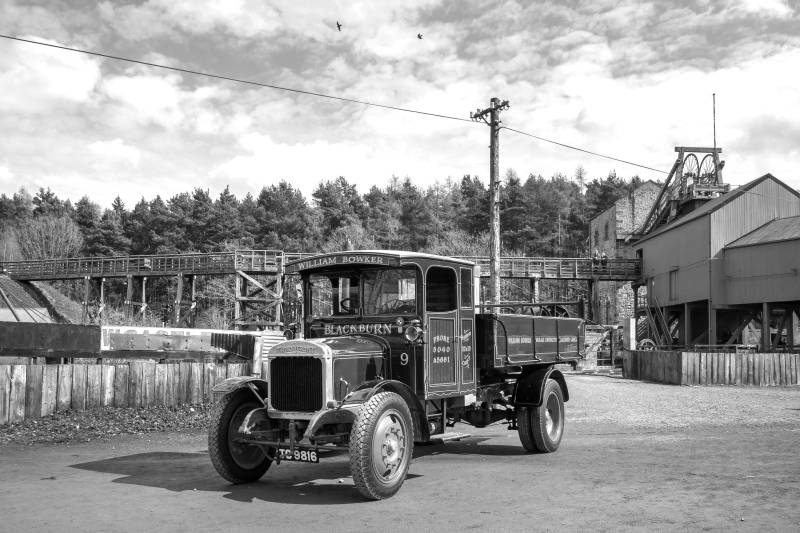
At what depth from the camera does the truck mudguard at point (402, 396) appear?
861 centimetres

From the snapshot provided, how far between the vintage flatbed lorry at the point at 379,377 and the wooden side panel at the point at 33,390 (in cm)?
585

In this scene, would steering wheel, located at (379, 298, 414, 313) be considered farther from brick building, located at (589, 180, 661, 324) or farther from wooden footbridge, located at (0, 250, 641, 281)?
brick building, located at (589, 180, 661, 324)

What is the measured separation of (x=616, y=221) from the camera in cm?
6825

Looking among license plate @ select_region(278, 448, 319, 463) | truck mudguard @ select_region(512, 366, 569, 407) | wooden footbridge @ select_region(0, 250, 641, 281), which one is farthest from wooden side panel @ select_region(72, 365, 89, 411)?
wooden footbridge @ select_region(0, 250, 641, 281)

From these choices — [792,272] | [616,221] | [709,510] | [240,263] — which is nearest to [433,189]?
[616,221]

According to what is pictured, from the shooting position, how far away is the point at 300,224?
85.1 meters

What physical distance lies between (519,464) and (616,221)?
60411 mm

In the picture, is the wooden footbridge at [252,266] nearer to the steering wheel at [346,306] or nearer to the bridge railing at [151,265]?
the bridge railing at [151,265]

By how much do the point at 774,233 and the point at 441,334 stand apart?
116ft

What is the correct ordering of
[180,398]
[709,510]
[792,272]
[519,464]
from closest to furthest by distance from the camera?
[709,510] < [519,464] < [180,398] < [792,272]

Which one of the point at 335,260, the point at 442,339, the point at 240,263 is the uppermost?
the point at 240,263

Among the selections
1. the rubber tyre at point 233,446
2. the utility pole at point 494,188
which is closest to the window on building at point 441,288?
the rubber tyre at point 233,446

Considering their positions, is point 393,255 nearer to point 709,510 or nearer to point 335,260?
point 335,260

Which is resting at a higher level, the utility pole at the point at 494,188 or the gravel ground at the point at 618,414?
the utility pole at the point at 494,188
